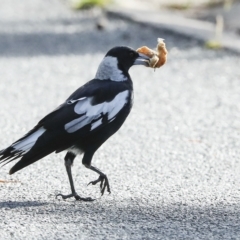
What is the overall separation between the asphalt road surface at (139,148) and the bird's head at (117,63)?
0.68m

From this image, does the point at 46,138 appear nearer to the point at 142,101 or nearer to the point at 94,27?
the point at 142,101

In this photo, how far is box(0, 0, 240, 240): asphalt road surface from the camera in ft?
14.1

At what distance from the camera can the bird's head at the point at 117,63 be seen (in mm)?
5031

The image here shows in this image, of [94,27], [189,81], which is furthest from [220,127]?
[94,27]

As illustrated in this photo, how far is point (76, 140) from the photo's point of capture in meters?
Result: 4.72

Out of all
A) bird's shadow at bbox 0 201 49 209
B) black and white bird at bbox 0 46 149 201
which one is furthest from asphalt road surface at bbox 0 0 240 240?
black and white bird at bbox 0 46 149 201

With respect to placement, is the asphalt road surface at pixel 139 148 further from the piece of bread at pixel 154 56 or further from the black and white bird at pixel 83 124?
the piece of bread at pixel 154 56

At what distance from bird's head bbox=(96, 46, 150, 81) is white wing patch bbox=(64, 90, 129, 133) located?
8.9 inches

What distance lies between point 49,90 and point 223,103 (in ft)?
6.12

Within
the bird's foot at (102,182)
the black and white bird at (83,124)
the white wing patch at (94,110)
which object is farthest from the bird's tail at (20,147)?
the bird's foot at (102,182)

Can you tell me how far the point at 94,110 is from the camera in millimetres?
4805

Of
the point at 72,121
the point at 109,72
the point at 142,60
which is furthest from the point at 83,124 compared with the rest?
the point at 142,60

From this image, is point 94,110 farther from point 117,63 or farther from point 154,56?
point 154,56

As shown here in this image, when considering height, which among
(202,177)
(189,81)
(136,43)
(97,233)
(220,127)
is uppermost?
(136,43)
